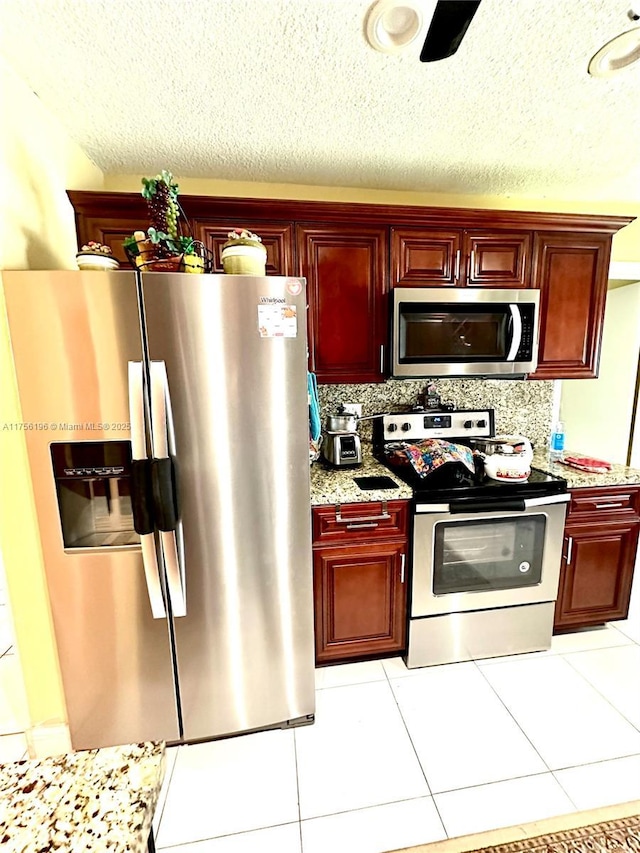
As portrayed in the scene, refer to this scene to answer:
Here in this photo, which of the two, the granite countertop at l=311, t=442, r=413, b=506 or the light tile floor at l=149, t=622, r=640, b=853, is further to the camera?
the granite countertop at l=311, t=442, r=413, b=506

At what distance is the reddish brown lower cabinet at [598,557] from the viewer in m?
2.05

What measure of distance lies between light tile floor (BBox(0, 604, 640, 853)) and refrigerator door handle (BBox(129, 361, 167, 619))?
0.74 m

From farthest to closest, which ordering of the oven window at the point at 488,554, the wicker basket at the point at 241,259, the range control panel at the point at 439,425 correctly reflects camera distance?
the range control panel at the point at 439,425, the oven window at the point at 488,554, the wicker basket at the point at 241,259

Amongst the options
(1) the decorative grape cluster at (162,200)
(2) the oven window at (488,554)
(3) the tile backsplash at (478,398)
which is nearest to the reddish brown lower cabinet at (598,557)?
(2) the oven window at (488,554)

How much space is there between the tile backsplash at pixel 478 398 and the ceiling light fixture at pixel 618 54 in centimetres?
151

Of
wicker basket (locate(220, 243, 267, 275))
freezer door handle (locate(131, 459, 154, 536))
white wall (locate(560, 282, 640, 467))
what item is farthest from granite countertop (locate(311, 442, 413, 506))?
white wall (locate(560, 282, 640, 467))

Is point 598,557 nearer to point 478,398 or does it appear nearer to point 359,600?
point 478,398

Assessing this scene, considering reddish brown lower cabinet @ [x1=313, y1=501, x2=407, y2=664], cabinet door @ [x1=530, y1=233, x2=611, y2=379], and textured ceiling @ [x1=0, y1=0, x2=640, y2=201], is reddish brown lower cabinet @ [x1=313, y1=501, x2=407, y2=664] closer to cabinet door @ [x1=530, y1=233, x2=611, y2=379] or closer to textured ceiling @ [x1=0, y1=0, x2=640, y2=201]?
cabinet door @ [x1=530, y1=233, x2=611, y2=379]

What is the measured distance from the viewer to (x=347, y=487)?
74.0 inches

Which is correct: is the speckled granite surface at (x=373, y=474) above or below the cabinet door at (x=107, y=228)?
below

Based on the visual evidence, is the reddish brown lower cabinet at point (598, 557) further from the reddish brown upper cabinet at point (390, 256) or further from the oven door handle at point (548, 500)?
the reddish brown upper cabinet at point (390, 256)

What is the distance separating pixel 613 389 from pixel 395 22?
3262mm

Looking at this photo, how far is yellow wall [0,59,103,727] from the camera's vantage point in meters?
1.37

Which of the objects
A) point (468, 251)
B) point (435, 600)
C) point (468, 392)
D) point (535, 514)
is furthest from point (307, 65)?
point (435, 600)
